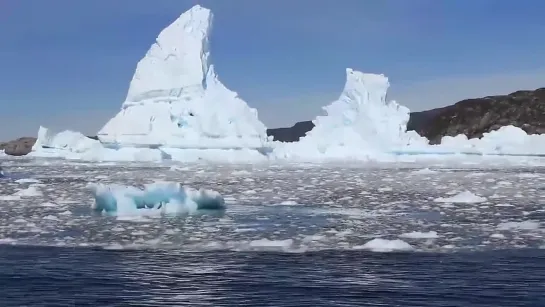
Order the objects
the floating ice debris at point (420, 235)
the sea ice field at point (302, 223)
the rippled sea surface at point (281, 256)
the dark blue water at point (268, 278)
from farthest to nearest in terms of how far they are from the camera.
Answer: the floating ice debris at point (420, 235) < the sea ice field at point (302, 223) < the rippled sea surface at point (281, 256) < the dark blue water at point (268, 278)

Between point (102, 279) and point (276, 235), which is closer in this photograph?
point (102, 279)

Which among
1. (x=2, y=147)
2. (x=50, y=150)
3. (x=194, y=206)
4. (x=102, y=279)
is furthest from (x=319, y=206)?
(x=2, y=147)

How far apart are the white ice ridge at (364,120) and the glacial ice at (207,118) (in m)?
0.07

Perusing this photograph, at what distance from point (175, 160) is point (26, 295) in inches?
1586

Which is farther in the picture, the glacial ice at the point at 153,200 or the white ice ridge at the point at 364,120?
the white ice ridge at the point at 364,120

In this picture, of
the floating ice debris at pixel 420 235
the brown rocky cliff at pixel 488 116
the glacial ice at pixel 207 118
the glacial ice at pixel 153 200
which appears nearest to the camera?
the floating ice debris at pixel 420 235

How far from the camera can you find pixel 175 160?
1811 inches

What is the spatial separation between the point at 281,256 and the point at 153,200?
584cm

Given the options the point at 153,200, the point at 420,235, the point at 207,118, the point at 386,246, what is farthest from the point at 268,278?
the point at 207,118

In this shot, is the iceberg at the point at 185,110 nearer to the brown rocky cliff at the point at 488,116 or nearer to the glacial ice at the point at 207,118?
the glacial ice at the point at 207,118

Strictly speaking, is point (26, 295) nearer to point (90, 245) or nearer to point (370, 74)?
point (90, 245)

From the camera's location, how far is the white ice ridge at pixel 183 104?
43.1m

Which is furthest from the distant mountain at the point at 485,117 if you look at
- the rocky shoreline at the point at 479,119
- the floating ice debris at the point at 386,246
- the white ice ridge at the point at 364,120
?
the floating ice debris at the point at 386,246

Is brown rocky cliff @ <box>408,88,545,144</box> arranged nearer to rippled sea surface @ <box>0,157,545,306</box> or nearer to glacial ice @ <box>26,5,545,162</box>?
glacial ice @ <box>26,5,545,162</box>
